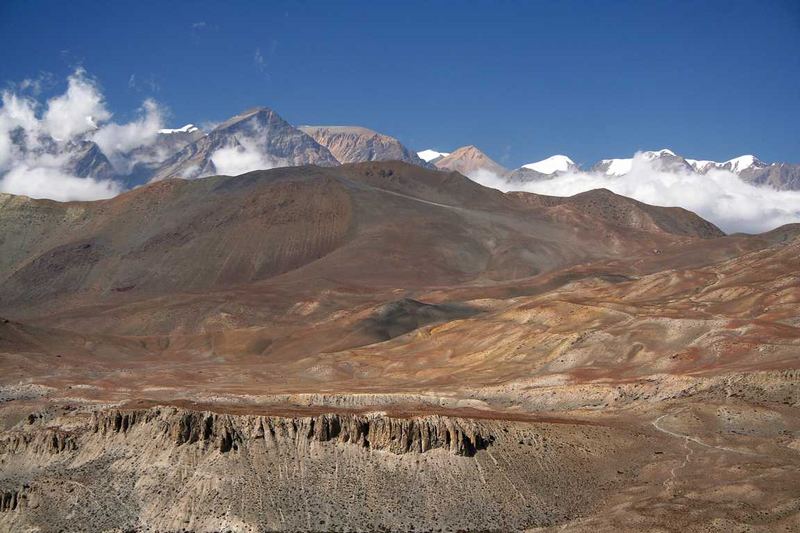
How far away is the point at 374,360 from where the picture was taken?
154 meters

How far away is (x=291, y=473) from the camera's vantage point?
6875 centimetres

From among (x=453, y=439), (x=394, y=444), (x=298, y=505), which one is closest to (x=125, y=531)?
(x=298, y=505)

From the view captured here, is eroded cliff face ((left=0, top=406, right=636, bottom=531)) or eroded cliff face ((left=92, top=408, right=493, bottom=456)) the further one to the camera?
eroded cliff face ((left=92, top=408, right=493, bottom=456))

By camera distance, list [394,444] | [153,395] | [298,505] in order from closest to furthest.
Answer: [298,505]
[394,444]
[153,395]

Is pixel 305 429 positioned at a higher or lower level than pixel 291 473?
higher

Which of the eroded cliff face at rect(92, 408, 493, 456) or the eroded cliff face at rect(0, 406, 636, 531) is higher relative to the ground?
the eroded cliff face at rect(92, 408, 493, 456)

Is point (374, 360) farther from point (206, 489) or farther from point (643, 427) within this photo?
point (206, 489)

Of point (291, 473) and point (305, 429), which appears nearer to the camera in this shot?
point (291, 473)

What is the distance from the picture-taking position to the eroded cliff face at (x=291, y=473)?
6462 cm

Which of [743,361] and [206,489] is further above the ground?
[743,361]

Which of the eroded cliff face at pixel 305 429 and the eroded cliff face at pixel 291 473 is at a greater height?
the eroded cliff face at pixel 305 429

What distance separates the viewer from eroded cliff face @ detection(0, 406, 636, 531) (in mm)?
64625

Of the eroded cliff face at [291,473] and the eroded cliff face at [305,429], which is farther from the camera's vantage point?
the eroded cliff face at [305,429]

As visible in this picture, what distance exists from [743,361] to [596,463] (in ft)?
113
